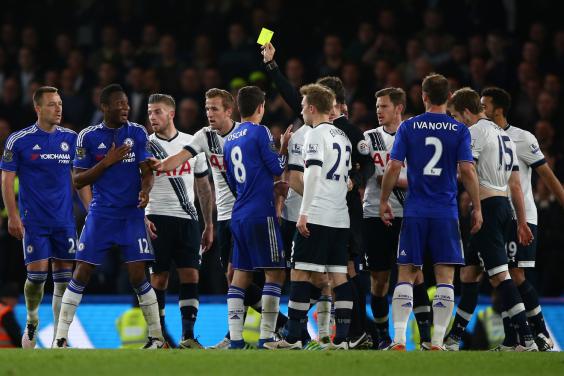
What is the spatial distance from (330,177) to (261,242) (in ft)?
2.91

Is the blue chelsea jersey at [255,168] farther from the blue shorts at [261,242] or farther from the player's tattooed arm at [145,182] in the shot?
the player's tattooed arm at [145,182]

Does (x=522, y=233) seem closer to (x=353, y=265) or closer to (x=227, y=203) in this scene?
(x=353, y=265)

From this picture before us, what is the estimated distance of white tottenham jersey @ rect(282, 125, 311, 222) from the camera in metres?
11.3

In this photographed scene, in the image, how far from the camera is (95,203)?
10812mm

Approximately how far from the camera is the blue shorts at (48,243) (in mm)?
11564

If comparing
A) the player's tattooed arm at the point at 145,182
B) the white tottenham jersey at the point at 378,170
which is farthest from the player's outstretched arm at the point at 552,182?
the player's tattooed arm at the point at 145,182

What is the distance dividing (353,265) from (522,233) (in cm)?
168

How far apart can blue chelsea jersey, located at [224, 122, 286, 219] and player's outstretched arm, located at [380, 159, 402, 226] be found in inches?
38.5

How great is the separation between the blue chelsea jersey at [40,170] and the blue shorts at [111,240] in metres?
1.01

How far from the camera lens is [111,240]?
35.2ft

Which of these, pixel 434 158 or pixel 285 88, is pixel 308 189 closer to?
pixel 434 158

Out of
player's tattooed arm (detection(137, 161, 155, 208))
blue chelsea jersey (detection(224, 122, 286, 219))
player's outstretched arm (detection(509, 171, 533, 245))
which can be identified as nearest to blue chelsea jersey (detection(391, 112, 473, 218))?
player's outstretched arm (detection(509, 171, 533, 245))

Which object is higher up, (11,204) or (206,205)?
(11,204)

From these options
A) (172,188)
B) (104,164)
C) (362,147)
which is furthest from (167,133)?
(362,147)
